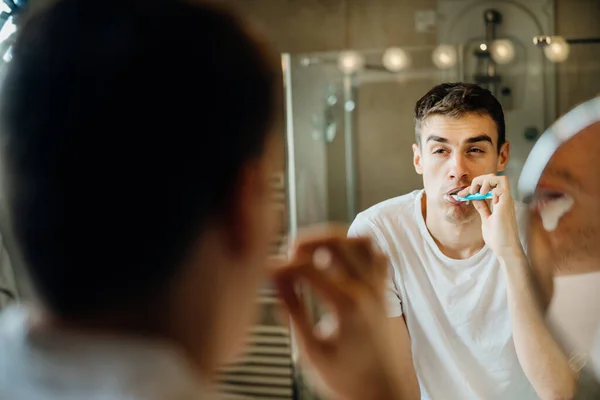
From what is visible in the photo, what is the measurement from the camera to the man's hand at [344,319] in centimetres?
61

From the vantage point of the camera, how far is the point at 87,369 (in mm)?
473

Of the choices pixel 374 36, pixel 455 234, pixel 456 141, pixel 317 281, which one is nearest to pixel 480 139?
pixel 456 141

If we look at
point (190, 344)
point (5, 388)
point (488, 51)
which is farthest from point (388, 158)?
point (5, 388)

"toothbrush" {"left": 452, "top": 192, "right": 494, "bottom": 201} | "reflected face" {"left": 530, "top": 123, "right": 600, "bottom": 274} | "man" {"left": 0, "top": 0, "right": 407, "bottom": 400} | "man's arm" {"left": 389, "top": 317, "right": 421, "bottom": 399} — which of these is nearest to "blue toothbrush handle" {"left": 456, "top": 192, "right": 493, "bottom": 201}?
"toothbrush" {"left": 452, "top": 192, "right": 494, "bottom": 201}

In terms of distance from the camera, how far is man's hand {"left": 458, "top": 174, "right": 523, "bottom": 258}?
81 cm

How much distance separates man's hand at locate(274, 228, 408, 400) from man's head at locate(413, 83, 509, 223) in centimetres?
19

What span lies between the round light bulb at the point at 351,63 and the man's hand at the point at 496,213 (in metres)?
0.27

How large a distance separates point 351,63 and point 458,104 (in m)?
0.19

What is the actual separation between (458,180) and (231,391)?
1.48ft

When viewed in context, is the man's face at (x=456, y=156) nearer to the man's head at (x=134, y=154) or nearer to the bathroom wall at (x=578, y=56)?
the bathroom wall at (x=578, y=56)

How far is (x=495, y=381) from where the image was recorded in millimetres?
823

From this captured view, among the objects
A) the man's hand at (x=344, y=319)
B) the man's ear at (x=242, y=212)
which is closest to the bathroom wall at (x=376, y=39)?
the man's hand at (x=344, y=319)

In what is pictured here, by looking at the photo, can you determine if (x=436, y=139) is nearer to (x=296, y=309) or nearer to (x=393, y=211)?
(x=393, y=211)

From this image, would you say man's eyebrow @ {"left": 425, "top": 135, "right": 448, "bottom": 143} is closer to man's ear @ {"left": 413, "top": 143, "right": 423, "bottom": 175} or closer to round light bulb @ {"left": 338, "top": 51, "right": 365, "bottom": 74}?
man's ear @ {"left": 413, "top": 143, "right": 423, "bottom": 175}
